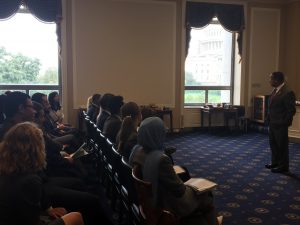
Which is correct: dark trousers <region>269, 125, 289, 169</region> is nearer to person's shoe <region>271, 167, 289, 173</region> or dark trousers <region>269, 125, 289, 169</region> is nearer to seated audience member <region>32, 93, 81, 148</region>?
person's shoe <region>271, 167, 289, 173</region>

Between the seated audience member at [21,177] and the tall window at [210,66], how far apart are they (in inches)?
274

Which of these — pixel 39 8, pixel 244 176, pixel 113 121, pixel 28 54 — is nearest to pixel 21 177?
pixel 113 121

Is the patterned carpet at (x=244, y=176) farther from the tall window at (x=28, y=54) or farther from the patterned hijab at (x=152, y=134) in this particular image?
the tall window at (x=28, y=54)

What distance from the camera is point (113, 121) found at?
400 cm

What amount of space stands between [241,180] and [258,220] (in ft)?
4.18

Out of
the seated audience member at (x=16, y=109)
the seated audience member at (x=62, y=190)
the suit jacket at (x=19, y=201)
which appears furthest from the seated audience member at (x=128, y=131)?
the suit jacket at (x=19, y=201)

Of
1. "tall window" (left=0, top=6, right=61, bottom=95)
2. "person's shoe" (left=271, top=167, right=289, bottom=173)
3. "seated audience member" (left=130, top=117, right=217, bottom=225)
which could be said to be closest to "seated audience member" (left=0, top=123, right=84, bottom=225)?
"seated audience member" (left=130, top=117, right=217, bottom=225)

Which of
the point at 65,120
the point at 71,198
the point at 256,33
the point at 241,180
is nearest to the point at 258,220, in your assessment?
the point at 241,180

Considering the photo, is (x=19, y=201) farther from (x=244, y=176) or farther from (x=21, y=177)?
(x=244, y=176)

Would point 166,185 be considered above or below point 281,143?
above

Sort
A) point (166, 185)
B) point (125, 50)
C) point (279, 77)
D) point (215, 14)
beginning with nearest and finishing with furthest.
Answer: point (166, 185), point (279, 77), point (125, 50), point (215, 14)

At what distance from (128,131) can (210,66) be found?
614cm

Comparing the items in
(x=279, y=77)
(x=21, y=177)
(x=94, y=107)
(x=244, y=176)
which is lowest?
(x=244, y=176)

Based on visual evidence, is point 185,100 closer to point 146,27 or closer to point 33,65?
point 146,27
